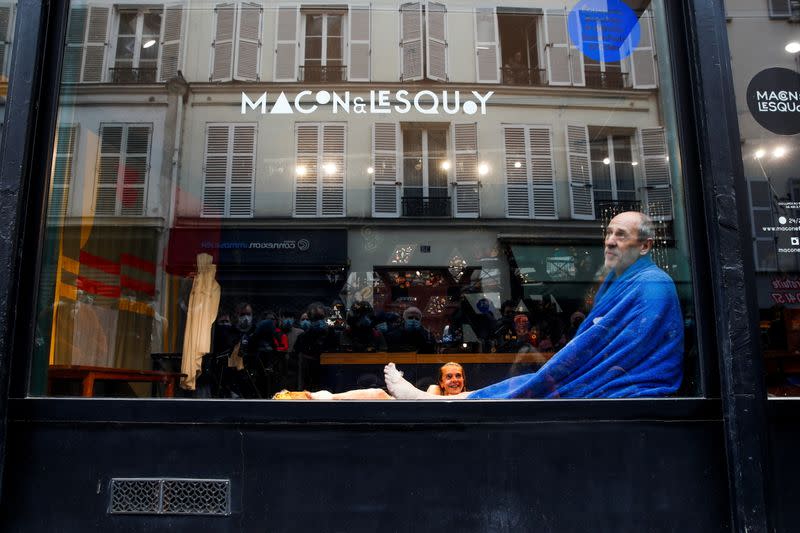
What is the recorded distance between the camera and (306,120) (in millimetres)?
4422

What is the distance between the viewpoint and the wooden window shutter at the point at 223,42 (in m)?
4.00

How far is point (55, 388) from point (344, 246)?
2428 mm

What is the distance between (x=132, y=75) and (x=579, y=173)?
3.08 m

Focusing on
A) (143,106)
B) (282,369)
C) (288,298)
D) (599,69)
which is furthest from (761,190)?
(143,106)

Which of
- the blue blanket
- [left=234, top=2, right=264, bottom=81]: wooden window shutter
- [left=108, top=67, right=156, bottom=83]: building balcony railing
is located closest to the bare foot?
the blue blanket

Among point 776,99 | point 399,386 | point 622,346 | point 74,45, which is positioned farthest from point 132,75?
point 776,99

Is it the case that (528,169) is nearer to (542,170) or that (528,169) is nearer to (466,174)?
(542,170)

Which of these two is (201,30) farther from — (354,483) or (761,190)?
(761,190)

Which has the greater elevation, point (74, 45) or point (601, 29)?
point (601, 29)

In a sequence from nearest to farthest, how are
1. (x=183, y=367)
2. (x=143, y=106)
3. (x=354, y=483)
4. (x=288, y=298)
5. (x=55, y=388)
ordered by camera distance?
1. (x=354, y=483)
2. (x=55, y=388)
3. (x=183, y=367)
4. (x=143, y=106)
5. (x=288, y=298)

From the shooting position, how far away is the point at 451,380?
12.6 ft

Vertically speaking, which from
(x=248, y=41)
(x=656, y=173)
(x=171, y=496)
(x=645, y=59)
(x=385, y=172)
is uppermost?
(x=248, y=41)

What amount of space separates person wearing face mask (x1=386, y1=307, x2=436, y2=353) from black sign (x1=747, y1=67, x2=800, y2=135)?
2.45 m

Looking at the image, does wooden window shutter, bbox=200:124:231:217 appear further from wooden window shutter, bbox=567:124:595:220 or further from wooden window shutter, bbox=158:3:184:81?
wooden window shutter, bbox=567:124:595:220
